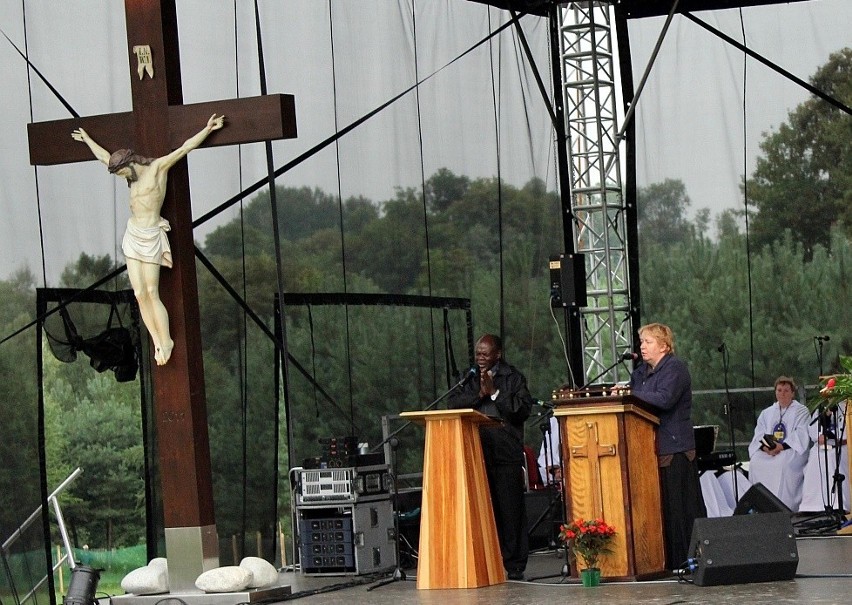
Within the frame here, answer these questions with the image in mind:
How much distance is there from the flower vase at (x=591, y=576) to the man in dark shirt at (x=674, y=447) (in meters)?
0.54

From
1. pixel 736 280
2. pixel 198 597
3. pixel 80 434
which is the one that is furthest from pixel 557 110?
pixel 198 597

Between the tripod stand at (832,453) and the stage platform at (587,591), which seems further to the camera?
the tripod stand at (832,453)

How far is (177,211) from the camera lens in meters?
7.35

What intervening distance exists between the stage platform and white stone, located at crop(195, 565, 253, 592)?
18 cm

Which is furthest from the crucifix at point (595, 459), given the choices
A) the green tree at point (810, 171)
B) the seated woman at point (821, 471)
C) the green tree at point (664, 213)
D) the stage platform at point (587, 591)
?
the green tree at point (810, 171)

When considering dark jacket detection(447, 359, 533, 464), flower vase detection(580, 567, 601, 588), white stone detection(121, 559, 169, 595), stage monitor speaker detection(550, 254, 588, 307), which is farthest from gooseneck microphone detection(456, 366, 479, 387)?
stage monitor speaker detection(550, 254, 588, 307)

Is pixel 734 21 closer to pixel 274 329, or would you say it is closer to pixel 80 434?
pixel 274 329

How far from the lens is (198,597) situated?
6.96 metres

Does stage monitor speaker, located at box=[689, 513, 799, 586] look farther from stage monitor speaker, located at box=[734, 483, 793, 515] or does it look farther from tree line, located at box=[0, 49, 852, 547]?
tree line, located at box=[0, 49, 852, 547]

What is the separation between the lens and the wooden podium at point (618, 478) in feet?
22.7

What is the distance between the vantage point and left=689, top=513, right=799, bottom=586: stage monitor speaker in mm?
6504

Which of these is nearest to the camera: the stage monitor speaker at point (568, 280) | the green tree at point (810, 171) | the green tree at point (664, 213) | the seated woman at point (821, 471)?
the stage monitor speaker at point (568, 280)

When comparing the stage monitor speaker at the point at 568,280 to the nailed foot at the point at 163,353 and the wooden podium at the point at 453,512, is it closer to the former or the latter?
the wooden podium at the point at 453,512

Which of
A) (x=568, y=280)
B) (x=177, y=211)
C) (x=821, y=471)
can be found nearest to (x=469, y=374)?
(x=177, y=211)
